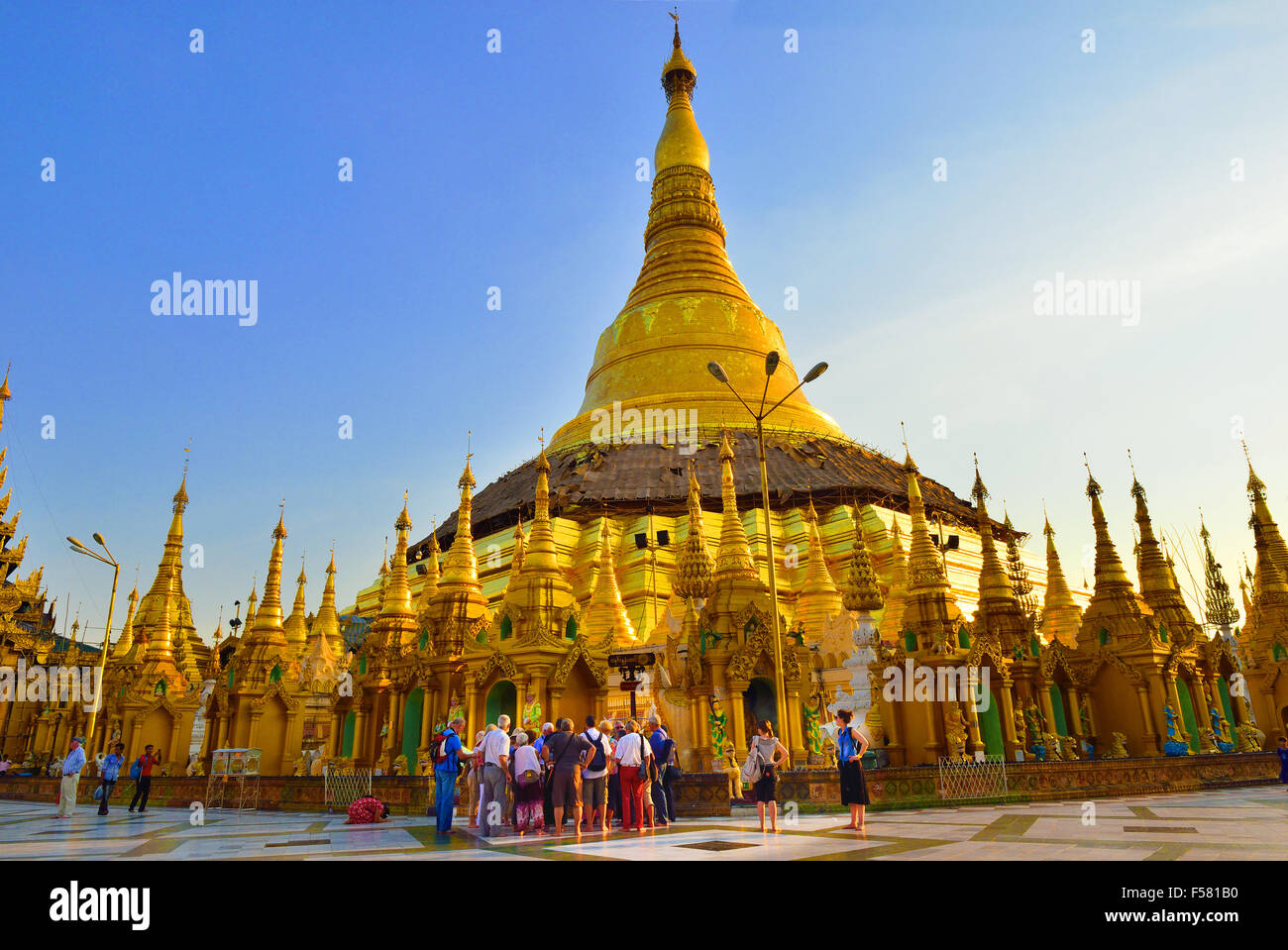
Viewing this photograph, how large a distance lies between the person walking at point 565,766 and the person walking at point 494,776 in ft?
2.12

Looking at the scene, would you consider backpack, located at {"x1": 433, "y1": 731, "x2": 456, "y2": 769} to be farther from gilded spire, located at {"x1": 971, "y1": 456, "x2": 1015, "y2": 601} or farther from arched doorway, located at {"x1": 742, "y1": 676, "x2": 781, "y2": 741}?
gilded spire, located at {"x1": 971, "y1": 456, "x2": 1015, "y2": 601}

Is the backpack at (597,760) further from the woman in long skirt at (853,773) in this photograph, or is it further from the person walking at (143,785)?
the person walking at (143,785)

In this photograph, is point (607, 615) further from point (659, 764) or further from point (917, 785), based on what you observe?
point (659, 764)

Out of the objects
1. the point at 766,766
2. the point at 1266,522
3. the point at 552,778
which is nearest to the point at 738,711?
the point at 766,766

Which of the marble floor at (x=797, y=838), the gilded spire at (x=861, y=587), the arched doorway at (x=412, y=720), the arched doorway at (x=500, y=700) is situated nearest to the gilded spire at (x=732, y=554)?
the gilded spire at (x=861, y=587)

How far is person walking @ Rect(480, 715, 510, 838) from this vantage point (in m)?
11.5

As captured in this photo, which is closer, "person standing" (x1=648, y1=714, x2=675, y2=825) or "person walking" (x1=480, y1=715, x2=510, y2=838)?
"person walking" (x1=480, y1=715, x2=510, y2=838)

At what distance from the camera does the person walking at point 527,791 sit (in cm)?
1138

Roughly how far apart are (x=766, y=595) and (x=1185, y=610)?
16244mm

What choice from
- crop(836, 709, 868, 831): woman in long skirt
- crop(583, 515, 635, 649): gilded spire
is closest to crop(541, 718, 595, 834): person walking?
crop(836, 709, 868, 831): woman in long skirt

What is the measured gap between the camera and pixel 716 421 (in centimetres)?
4494

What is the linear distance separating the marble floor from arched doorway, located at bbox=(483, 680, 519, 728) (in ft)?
18.0

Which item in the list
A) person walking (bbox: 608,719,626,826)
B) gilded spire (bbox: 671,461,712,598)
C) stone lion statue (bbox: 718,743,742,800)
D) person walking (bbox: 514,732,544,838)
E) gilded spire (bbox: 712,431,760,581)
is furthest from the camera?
gilded spire (bbox: 671,461,712,598)
